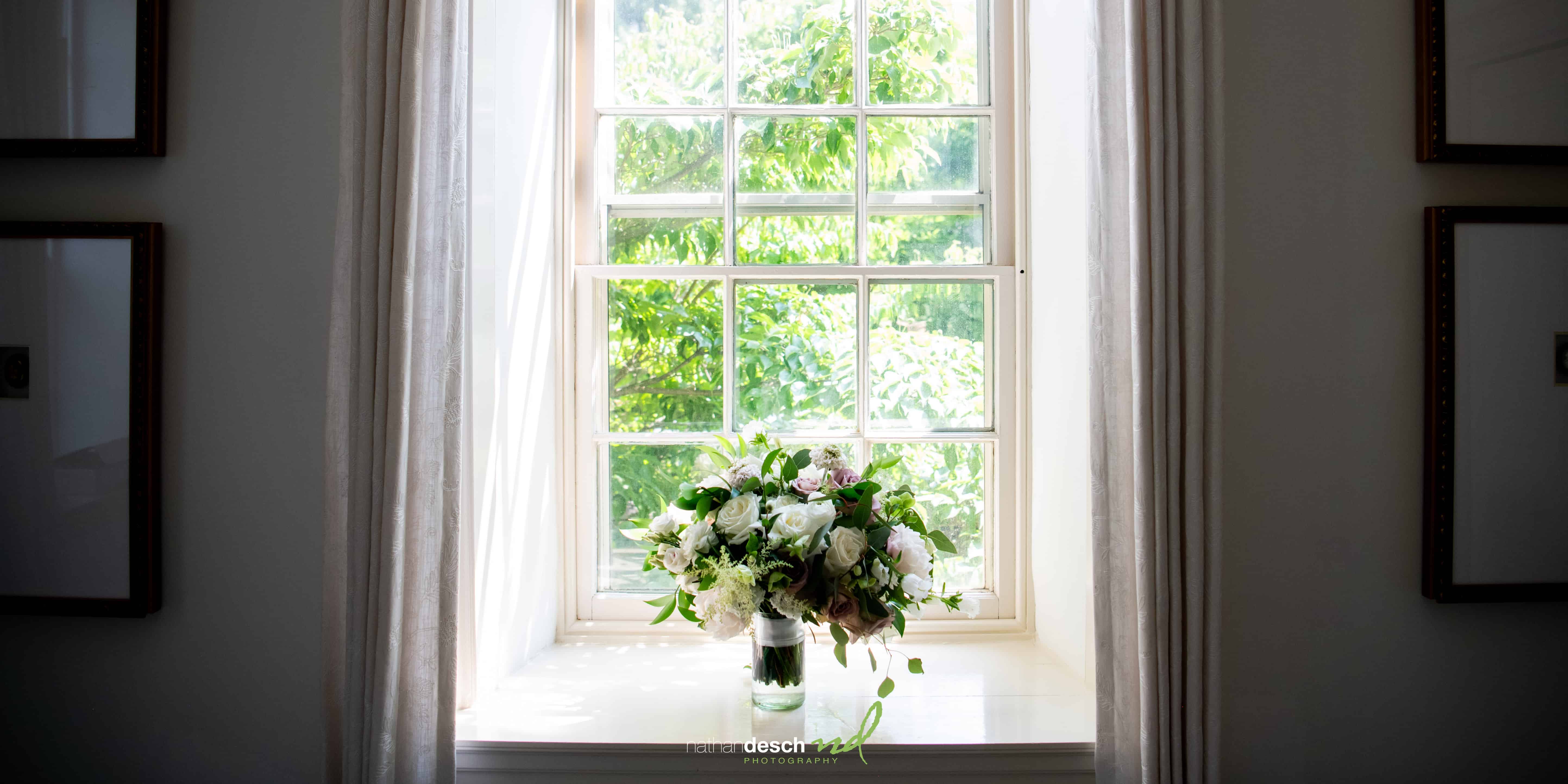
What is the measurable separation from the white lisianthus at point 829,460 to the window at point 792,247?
347 mm

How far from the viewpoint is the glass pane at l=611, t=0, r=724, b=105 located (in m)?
1.79

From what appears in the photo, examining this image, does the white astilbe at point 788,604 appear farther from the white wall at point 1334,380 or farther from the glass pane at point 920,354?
the white wall at point 1334,380

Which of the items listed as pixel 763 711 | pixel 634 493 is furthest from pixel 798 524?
pixel 634 493

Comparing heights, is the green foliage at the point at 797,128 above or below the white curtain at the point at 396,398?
above

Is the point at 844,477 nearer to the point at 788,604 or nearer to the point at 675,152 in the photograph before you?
the point at 788,604

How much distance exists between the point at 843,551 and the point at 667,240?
883 millimetres

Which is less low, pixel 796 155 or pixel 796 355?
pixel 796 155

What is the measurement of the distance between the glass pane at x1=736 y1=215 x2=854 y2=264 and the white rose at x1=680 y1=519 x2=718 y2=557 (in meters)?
0.71

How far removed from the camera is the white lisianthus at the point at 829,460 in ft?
4.59

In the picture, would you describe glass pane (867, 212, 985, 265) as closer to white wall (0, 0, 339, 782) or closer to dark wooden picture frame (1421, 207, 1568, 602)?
dark wooden picture frame (1421, 207, 1568, 602)

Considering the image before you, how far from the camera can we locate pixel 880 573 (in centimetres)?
127

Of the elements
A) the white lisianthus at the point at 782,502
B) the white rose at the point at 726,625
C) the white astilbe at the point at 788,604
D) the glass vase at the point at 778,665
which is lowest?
the glass vase at the point at 778,665

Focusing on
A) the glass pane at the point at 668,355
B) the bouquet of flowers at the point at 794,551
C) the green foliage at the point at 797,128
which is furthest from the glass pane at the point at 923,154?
the bouquet of flowers at the point at 794,551

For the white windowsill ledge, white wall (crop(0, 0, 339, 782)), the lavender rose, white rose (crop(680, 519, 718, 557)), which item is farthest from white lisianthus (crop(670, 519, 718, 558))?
white wall (crop(0, 0, 339, 782))
